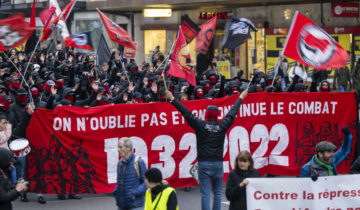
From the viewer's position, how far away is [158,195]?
20.0ft

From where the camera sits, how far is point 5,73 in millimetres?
15398

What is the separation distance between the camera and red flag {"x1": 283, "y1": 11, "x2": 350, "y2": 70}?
939cm

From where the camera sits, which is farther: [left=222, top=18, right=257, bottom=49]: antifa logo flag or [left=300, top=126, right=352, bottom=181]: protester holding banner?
[left=222, top=18, right=257, bottom=49]: antifa logo flag

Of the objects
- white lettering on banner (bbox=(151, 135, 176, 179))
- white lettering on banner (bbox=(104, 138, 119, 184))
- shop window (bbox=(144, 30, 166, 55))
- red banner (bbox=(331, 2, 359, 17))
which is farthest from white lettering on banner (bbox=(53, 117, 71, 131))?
shop window (bbox=(144, 30, 166, 55))

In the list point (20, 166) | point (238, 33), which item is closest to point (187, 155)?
point (20, 166)

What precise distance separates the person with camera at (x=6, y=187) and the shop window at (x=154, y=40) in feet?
82.9

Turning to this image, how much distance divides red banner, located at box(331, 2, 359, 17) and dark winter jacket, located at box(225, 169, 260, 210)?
1894 centimetres

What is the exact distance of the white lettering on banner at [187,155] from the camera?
10.5 metres

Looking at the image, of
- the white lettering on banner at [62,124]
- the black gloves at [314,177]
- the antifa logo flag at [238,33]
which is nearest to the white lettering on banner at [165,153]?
the white lettering on banner at [62,124]

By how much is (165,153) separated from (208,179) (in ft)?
7.95

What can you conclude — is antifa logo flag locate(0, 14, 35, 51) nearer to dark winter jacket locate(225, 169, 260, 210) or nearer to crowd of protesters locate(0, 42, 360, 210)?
crowd of protesters locate(0, 42, 360, 210)

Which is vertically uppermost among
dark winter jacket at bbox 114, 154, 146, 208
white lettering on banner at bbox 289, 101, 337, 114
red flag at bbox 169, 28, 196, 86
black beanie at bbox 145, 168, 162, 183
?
red flag at bbox 169, 28, 196, 86

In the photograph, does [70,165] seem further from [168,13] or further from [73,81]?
[168,13]

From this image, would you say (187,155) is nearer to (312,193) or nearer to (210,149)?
(210,149)
